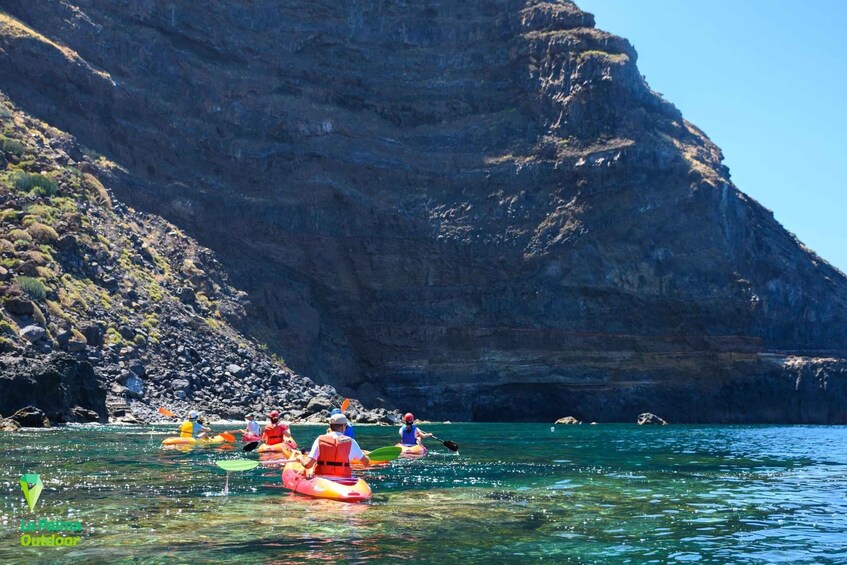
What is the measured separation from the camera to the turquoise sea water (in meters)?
16.0

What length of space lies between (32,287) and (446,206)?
2084 inches

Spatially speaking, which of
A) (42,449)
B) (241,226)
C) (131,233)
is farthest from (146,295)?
(42,449)

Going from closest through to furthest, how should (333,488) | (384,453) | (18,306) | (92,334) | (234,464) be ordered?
(333,488)
(234,464)
(384,453)
(18,306)
(92,334)

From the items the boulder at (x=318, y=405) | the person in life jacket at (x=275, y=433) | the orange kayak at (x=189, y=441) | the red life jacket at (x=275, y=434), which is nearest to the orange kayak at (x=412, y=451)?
the person in life jacket at (x=275, y=433)

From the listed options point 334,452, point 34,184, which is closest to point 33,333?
point 34,184

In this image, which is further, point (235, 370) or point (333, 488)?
point (235, 370)

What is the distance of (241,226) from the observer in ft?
319

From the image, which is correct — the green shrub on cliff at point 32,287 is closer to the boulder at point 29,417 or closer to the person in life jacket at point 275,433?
the boulder at point 29,417

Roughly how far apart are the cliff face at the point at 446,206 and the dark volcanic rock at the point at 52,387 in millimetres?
34886

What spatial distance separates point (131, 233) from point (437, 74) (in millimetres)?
46151

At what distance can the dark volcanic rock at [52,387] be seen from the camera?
4706cm

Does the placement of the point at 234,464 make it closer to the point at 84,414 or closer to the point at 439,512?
the point at 439,512

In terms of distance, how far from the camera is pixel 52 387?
49625mm

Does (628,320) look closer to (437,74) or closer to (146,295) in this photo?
(437,74)
